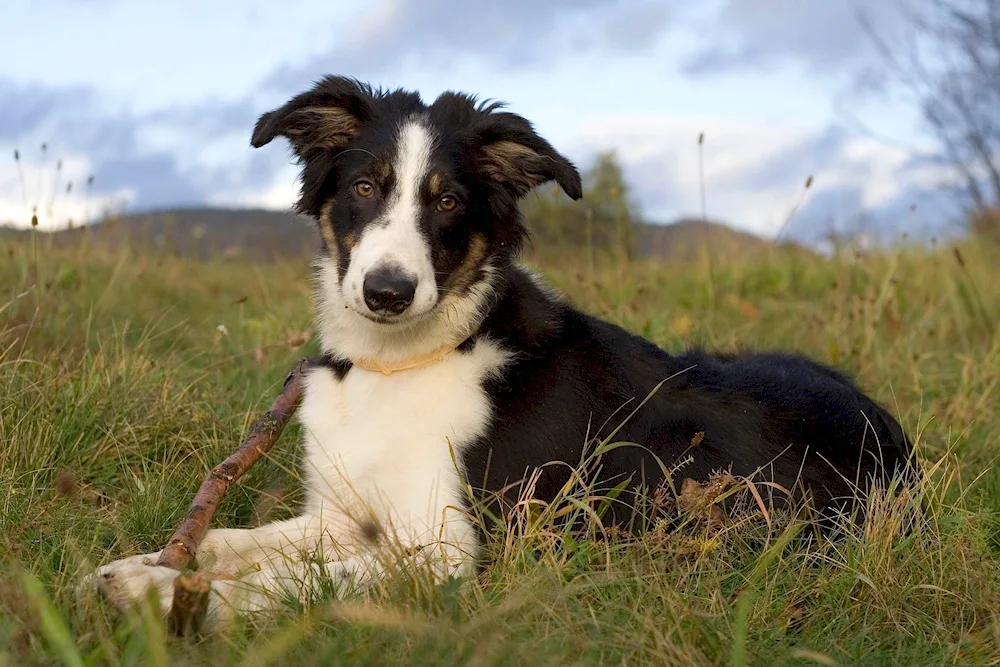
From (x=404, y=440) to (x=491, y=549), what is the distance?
19.9 inches

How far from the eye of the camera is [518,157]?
3.47 metres

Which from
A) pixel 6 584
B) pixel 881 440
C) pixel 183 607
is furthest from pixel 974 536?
pixel 6 584

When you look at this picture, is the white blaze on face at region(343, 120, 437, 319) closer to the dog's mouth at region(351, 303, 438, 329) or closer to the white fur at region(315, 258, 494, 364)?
the dog's mouth at region(351, 303, 438, 329)

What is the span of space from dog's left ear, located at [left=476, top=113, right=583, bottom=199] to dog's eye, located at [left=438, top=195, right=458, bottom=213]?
227mm

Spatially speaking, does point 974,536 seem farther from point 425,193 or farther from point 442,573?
point 425,193

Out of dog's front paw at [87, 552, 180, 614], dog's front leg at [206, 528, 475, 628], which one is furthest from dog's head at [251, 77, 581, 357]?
dog's front paw at [87, 552, 180, 614]

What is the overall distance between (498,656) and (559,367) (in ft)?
4.57

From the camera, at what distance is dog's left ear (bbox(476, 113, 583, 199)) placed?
325 cm

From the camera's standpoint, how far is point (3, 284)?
6.34m

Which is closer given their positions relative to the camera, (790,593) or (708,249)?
(790,593)

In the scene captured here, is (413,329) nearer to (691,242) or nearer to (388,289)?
(388,289)

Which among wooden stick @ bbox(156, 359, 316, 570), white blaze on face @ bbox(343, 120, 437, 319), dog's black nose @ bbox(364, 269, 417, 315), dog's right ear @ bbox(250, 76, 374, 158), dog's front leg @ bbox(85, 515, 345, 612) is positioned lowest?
dog's front leg @ bbox(85, 515, 345, 612)

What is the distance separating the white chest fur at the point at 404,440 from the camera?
298 centimetres

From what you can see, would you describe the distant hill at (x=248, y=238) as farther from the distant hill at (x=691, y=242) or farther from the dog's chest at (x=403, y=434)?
the dog's chest at (x=403, y=434)
